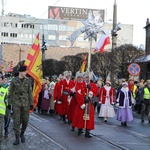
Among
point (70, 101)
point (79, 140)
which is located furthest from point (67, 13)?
point (79, 140)

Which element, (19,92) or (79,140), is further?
(79,140)

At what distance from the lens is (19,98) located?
35.5ft

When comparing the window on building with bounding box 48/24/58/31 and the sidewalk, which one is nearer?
the sidewalk

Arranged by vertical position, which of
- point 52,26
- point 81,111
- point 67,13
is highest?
point 67,13

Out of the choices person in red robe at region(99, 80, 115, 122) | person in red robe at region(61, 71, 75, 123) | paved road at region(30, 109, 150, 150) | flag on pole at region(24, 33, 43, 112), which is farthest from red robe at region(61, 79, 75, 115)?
flag on pole at region(24, 33, 43, 112)

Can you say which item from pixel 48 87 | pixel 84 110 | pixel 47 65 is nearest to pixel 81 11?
pixel 47 65

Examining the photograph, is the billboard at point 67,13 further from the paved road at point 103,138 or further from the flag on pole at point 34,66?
the flag on pole at point 34,66

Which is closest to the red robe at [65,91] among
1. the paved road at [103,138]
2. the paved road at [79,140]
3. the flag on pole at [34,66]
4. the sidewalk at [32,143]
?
the paved road at [103,138]

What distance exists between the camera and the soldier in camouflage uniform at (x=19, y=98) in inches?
424

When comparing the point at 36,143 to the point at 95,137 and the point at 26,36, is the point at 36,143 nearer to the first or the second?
the point at 95,137

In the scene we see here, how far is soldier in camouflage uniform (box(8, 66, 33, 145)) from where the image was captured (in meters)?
10.8

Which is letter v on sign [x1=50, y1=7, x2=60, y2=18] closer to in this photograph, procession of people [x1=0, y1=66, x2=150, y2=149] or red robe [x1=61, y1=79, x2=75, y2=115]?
procession of people [x1=0, y1=66, x2=150, y2=149]

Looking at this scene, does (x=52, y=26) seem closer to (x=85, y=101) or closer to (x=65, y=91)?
(x=65, y=91)

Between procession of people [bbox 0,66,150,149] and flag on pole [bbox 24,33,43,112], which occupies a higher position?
flag on pole [bbox 24,33,43,112]
